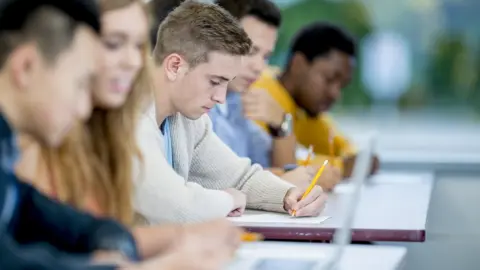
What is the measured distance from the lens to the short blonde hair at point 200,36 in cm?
180

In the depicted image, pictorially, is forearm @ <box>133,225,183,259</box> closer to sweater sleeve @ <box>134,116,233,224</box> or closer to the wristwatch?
sweater sleeve @ <box>134,116,233,224</box>

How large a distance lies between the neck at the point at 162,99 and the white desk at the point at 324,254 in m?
0.33

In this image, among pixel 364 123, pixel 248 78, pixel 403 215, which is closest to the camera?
pixel 403 215

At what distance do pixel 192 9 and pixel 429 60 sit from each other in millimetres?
2131

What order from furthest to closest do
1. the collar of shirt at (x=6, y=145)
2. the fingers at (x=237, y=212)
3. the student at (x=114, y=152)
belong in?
the fingers at (x=237, y=212) < the student at (x=114, y=152) < the collar of shirt at (x=6, y=145)

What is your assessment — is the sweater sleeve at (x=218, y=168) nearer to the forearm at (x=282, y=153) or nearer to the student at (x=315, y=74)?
the forearm at (x=282, y=153)

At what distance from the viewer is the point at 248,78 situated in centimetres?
238

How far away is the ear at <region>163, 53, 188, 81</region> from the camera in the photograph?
1.81 m

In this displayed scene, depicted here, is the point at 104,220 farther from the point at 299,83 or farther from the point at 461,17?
the point at 461,17

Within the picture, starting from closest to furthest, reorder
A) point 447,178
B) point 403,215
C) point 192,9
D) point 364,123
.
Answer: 1. point 192,9
2. point 403,215
3. point 447,178
4. point 364,123

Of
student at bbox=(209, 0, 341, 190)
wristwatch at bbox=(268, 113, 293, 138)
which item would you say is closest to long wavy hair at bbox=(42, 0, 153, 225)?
student at bbox=(209, 0, 341, 190)

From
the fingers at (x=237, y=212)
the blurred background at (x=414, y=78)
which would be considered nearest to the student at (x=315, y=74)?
the blurred background at (x=414, y=78)

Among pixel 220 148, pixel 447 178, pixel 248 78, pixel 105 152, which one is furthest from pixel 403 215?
pixel 447 178

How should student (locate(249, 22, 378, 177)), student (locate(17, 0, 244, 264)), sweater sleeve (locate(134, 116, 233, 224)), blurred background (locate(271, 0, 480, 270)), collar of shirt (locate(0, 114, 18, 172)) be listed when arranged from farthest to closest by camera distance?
blurred background (locate(271, 0, 480, 270)) → student (locate(249, 22, 378, 177)) → sweater sleeve (locate(134, 116, 233, 224)) → student (locate(17, 0, 244, 264)) → collar of shirt (locate(0, 114, 18, 172))
